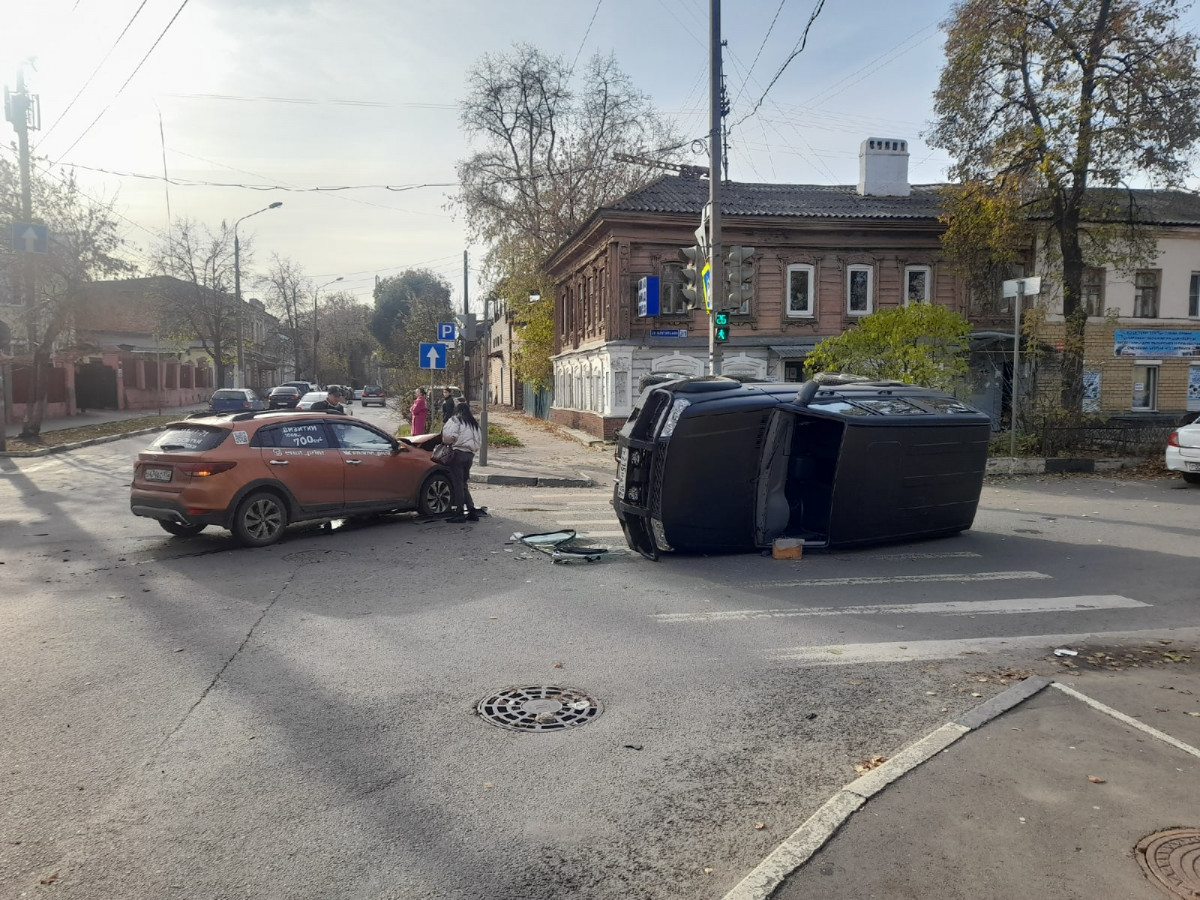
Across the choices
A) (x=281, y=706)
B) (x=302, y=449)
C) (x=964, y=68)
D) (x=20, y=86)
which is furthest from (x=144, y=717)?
(x=20, y=86)

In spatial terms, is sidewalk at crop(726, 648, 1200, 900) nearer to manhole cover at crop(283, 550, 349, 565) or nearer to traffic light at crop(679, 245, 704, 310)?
manhole cover at crop(283, 550, 349, 565)

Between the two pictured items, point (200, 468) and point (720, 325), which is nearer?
point (200, 468)

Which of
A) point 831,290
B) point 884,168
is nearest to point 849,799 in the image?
point 831,290

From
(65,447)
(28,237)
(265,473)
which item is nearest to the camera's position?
(265,473)

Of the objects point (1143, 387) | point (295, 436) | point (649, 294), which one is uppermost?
point (649, 294)

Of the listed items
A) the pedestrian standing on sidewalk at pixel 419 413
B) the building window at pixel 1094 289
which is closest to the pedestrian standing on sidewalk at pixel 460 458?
the pedestrian standing on sidewalk at pixel 419 413

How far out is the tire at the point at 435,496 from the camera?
38.5 ft

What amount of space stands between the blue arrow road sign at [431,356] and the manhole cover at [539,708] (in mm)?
15180

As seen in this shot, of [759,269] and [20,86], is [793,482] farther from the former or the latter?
[20,86]

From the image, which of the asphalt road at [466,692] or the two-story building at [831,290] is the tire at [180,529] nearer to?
the asphalt road at [466,692]

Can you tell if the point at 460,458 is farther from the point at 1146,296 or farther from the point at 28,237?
the point at 1146,296

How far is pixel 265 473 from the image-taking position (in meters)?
9.88

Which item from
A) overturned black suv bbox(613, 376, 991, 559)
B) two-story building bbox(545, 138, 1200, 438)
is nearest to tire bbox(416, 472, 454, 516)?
overturned black suv bbox(613, 376, 991, 559)

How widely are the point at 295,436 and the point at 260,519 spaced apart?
107 cm
